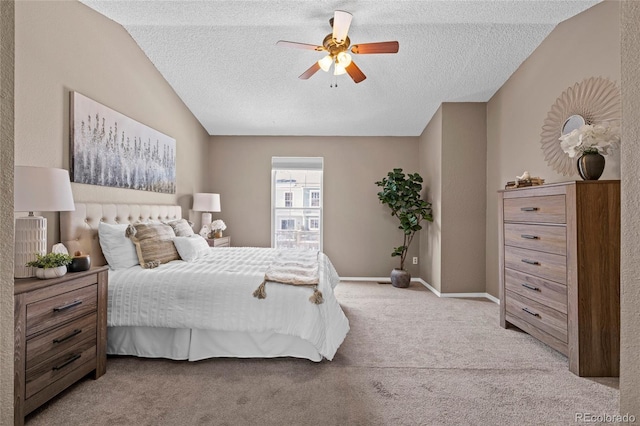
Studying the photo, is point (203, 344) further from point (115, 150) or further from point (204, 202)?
point (204, 202)

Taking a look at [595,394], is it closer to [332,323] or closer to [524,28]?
[332,323]

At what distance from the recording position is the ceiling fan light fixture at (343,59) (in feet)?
8.57

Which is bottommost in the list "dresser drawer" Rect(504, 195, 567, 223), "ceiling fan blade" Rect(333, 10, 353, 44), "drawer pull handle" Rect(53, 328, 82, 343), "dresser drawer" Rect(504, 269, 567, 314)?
"drawer pull handle" Rect(53, 328, 82, 343)

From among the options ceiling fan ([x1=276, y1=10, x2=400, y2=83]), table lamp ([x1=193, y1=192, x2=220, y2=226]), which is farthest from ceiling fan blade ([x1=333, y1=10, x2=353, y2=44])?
table lamp ([x1=193, y1=192, x2=220, y2=226])

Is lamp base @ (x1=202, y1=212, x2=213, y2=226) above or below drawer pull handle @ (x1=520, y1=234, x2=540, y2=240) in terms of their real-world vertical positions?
above

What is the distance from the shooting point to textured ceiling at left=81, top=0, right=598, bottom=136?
2662 millimetres

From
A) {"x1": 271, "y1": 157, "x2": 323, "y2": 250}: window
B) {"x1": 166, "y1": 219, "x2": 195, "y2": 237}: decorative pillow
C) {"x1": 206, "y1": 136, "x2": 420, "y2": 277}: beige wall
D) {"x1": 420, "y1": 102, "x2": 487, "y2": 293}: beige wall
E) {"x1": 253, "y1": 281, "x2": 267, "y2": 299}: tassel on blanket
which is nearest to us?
{"x1": 253, "y1": 281, "x2": 267, "y2": 299}: tassel on blanket

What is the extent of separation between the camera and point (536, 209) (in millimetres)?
2596

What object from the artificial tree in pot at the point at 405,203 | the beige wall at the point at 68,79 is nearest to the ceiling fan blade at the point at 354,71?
the artificial tree in pot at the point at 405,203

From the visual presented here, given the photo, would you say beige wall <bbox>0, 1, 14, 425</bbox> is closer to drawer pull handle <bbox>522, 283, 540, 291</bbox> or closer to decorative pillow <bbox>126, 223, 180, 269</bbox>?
decorative pillow <bbox>126, 223, 180, 269</bbox>

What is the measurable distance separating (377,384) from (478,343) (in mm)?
1184

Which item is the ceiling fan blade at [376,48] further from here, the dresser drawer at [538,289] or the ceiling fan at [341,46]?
the dresser drawer at [538,289]

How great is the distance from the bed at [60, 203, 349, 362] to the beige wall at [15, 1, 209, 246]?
0.52 metres

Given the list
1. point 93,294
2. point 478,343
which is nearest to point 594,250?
point 478,343
